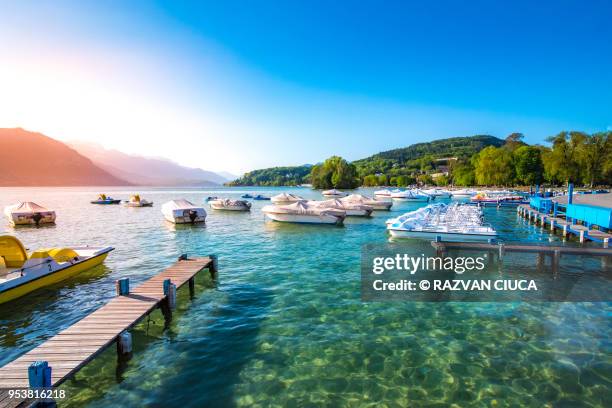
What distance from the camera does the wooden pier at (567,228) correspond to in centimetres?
2161

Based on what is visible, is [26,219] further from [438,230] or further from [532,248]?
[532,248]

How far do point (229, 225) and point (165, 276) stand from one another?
73.6ft

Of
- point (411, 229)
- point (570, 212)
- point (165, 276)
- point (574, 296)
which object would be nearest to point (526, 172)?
point (570, 212)

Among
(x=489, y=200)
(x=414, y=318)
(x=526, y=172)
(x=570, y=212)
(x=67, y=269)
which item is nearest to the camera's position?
(x=414, y=318)

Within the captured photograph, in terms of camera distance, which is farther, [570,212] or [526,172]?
[526,172]

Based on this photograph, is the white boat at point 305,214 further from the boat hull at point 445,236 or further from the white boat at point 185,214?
the boat hull at point 445,236

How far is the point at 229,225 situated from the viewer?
3569cm

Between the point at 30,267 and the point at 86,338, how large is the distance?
7.70 metres

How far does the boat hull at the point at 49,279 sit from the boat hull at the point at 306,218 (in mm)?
19480

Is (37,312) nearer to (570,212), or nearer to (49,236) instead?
(49,236)

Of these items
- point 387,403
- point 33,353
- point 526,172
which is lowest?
point 387,403

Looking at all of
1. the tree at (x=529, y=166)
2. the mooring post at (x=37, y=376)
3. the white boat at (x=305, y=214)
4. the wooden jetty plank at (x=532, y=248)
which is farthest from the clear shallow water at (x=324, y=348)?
the tree at (x=529, y=166)

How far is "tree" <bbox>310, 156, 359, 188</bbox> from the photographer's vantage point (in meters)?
160

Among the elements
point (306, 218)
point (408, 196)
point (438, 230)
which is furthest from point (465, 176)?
point (438, 230)
